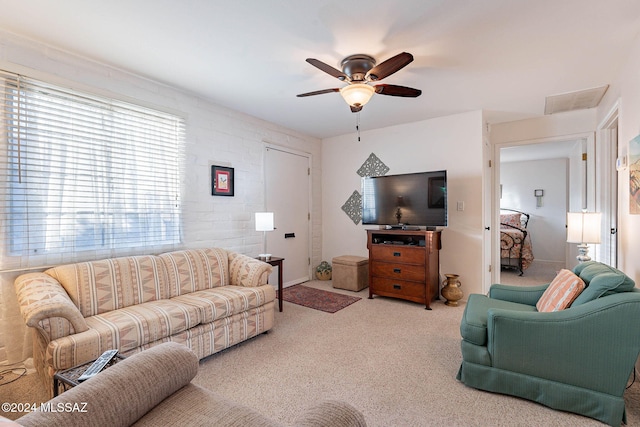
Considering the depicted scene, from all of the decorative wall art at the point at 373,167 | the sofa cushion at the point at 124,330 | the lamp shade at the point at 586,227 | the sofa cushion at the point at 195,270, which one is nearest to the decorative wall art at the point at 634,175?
the lamp shade at the point at 586,227

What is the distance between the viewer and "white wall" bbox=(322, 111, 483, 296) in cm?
385

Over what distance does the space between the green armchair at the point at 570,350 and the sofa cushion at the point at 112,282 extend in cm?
248

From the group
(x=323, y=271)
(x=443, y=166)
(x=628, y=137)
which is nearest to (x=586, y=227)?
(x=628, y=137)

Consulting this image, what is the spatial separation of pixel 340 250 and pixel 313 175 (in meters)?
1.36

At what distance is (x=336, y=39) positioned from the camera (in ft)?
7.16

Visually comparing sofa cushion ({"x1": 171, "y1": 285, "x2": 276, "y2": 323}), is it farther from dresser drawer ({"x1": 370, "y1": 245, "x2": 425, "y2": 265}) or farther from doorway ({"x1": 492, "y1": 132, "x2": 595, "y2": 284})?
doorway ({"x1": 492, "y1": 132, "x2": 595, "y2": 284})

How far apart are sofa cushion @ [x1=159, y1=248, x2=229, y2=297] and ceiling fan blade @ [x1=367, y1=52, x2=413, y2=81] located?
88.0 inches

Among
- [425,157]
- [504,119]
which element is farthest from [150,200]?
[504,119]

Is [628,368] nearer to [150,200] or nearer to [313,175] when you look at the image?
[150,200]

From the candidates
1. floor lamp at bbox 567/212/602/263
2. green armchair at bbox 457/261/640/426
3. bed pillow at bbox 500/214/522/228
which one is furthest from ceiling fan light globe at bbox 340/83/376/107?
bed pillow at bbox 500/214/522/228

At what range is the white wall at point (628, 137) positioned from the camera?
2.18 meters

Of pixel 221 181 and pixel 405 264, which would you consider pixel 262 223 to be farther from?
pixel 405 264

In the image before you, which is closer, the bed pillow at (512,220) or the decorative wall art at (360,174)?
the decorative wall art at (360,174)

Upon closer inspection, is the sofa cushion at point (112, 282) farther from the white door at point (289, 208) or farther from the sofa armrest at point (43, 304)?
the white door at point (289, 208)
